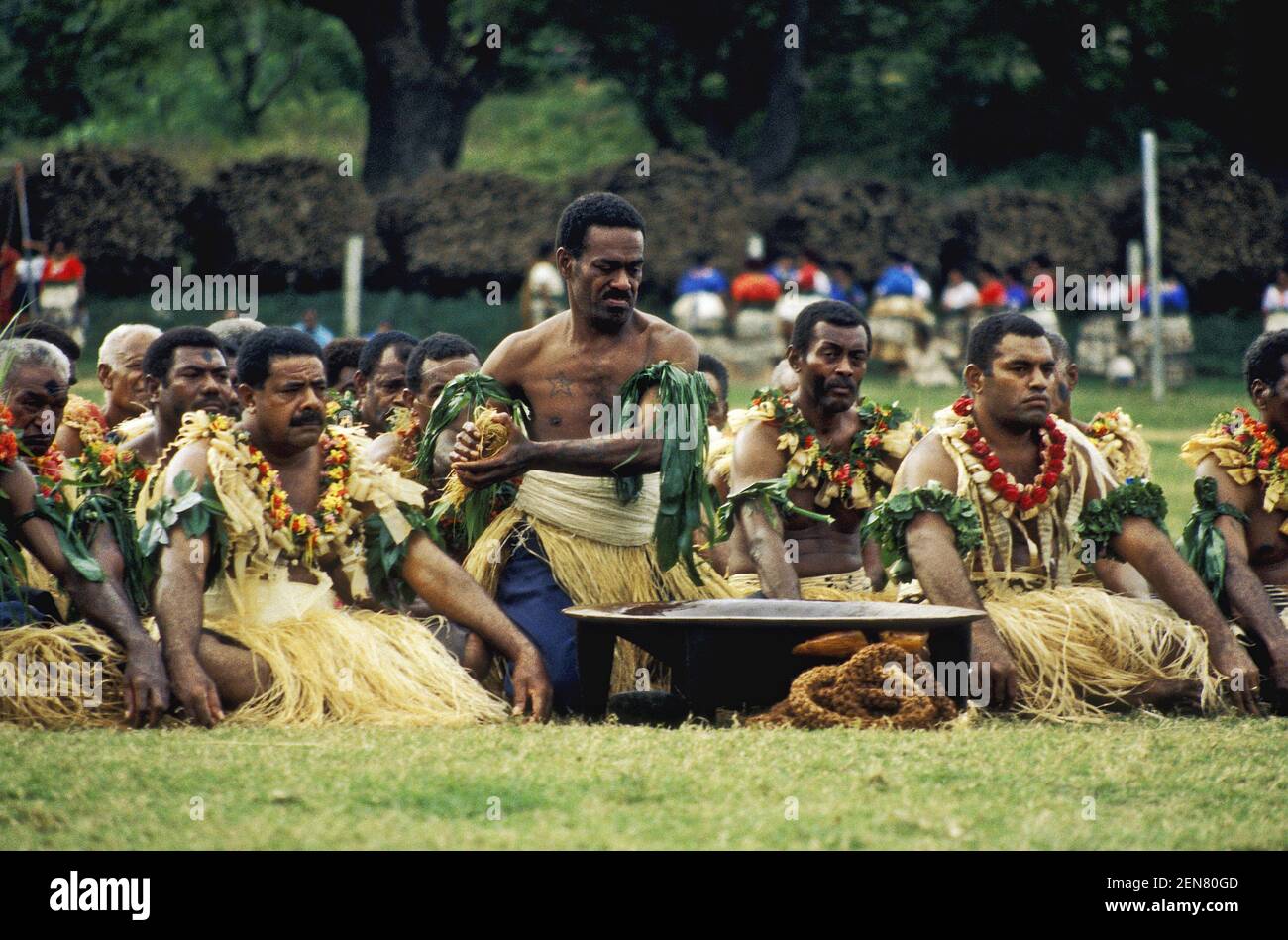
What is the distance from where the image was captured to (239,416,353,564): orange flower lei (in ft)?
21.0

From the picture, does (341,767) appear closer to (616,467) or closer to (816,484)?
(616,467)

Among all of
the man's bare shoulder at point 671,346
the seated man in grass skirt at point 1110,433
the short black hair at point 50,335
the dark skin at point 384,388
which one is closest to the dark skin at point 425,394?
the dark skin at point 384,388

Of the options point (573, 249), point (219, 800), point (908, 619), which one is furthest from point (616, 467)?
point (219, 800)

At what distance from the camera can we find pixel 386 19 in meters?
26.6

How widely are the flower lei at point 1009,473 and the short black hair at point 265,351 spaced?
236 centimetres

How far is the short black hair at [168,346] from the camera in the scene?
7.67 meters

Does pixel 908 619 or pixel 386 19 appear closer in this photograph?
pixel 908 619

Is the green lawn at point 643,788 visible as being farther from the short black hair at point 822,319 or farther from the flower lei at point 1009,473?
the short black hair at point 822,319

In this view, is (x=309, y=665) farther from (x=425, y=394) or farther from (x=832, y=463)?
(x=832, y=463)

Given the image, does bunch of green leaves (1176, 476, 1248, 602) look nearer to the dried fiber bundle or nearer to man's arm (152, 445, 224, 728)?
the dried fiber bundle

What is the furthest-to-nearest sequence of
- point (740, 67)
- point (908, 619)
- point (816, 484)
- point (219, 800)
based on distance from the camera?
point (740, 67), point (816, 484), point (908, 619), point (219, 800)

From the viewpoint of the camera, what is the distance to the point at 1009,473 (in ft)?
22.4

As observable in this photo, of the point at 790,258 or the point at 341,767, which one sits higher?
the point at 790,258

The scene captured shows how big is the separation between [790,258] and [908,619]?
18794mm
